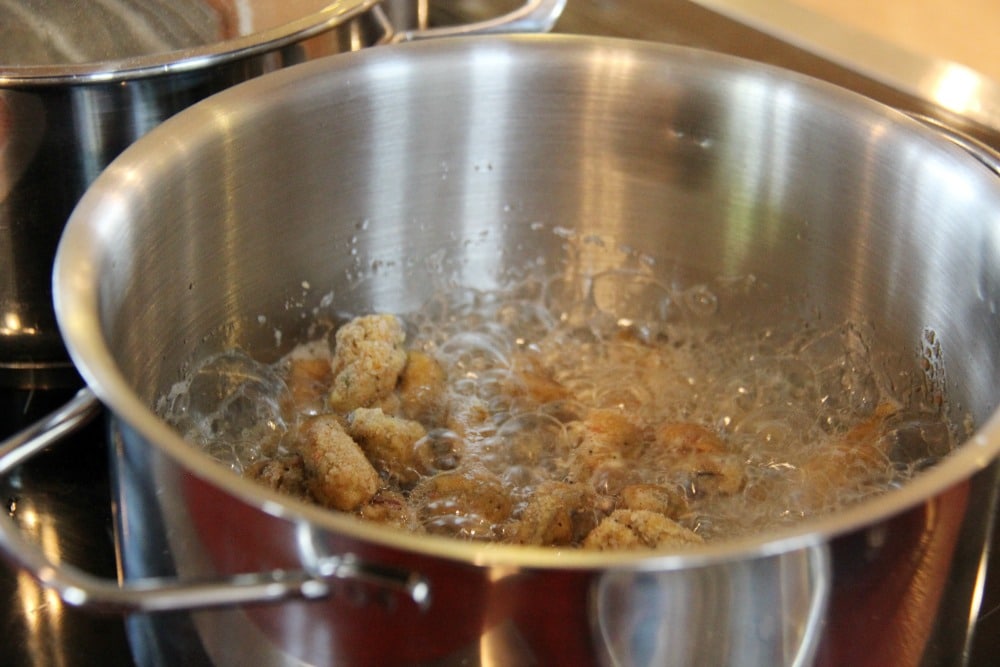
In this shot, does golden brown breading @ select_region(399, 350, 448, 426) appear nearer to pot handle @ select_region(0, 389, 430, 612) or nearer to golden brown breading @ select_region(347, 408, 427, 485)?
golden brown breading @ select_region(347, 408, 427, 485)

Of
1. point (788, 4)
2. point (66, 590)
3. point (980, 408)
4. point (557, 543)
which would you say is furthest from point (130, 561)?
point (788, 4)

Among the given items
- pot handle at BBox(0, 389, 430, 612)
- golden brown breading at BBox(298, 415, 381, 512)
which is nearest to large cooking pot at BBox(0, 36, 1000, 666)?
pot handle at BBox(0, 389, 430, 612)

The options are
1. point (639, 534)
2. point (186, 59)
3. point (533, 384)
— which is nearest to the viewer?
point (639, 534)

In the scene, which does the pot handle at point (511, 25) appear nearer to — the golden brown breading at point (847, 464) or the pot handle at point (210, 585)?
the golden brown breading at point (847, 464)

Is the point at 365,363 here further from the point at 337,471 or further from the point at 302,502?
the point at 302,502

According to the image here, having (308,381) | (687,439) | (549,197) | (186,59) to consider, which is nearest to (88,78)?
(186,59)

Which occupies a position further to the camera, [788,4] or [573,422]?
[788,4]

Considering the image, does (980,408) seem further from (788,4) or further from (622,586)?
(788,4)
